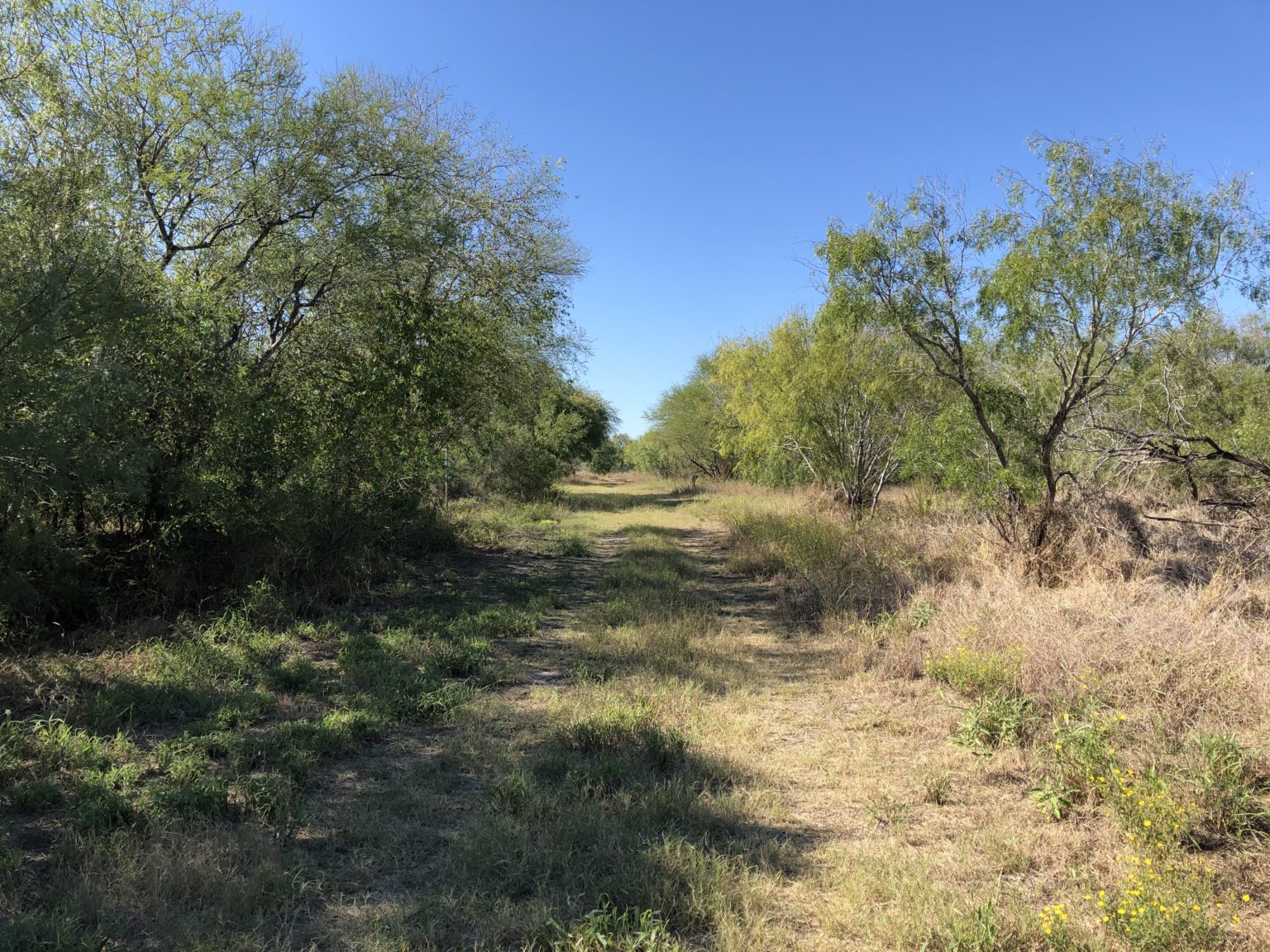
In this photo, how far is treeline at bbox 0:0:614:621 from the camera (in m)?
5.84

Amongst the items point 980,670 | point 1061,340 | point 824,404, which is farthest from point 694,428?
point 980,670

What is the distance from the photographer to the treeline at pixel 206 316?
584cm

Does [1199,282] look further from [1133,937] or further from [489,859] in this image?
[489,859]

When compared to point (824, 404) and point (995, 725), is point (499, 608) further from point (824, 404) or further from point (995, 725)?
point (824, 404)

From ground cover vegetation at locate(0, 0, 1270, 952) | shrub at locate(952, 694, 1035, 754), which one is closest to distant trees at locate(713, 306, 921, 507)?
ground cover vegetation at locate(0, 0, 1270, 952)

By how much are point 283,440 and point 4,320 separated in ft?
13.2

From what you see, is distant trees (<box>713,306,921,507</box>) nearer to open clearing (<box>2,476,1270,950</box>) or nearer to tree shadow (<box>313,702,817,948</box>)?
open clearing (<box>2,476,1270,950</box>)

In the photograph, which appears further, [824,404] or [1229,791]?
[824,404]

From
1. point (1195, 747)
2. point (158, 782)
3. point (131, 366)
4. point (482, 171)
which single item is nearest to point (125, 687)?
point (158, 782)

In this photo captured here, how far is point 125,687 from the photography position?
551 cm

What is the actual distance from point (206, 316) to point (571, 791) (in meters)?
6.89

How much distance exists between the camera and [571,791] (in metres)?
4.28

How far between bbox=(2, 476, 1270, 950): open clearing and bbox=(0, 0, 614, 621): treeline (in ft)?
4.39

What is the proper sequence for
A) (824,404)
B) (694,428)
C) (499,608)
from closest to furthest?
(499,608)
(824,404)
(694,428)
